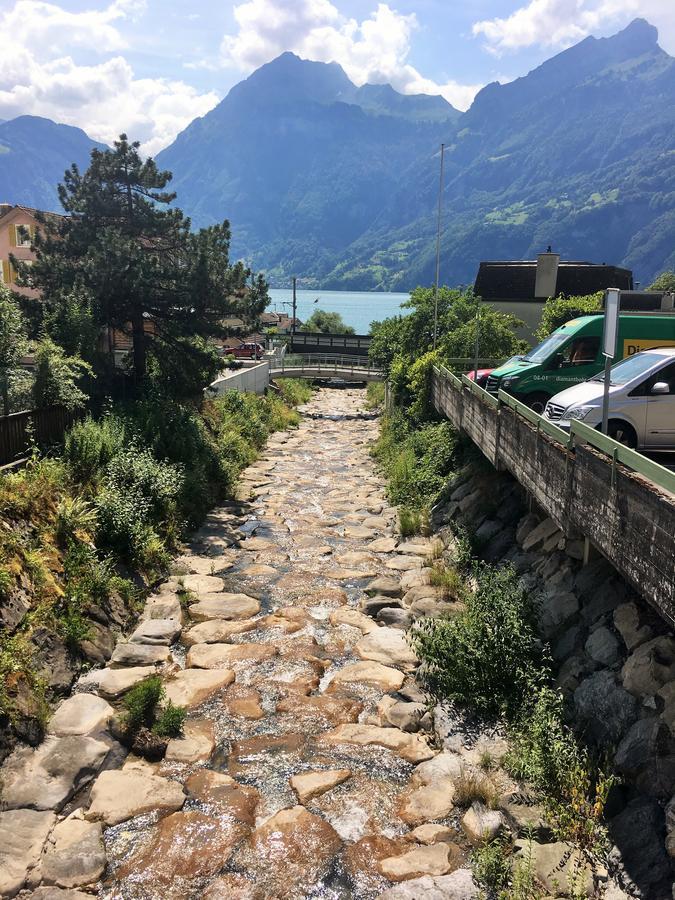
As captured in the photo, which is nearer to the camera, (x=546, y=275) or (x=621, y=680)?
(x=621, y=680)

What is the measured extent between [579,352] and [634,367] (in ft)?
13.3

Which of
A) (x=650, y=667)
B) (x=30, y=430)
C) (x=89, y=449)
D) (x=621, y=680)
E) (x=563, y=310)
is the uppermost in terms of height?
(x=563, y=310)

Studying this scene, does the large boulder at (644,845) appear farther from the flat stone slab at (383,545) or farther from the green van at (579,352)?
the flat stone slab at (383,545)

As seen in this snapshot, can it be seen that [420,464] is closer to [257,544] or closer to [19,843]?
[257,544]

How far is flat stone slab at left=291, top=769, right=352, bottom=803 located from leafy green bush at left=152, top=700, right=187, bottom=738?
198 cm

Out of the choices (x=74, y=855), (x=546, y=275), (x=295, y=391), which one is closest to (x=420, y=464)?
(x=74, y=855)

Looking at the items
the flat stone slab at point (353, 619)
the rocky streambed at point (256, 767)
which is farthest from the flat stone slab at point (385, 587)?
the flat stone slab at point (353, 619)

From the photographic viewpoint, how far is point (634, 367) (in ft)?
42.5

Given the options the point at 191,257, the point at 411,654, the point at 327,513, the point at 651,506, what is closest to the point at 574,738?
the point at 651,506

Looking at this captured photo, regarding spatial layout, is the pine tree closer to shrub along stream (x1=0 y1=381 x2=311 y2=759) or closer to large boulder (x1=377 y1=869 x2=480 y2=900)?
shrub along stream (x1=0 y1=381 x2=311 y2=759)

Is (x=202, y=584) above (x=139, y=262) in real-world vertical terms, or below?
below

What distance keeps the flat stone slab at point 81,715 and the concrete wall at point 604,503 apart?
7261mm

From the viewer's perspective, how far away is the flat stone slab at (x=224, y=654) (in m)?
12.1

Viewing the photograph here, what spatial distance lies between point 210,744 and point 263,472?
Result: 64.0 feet
